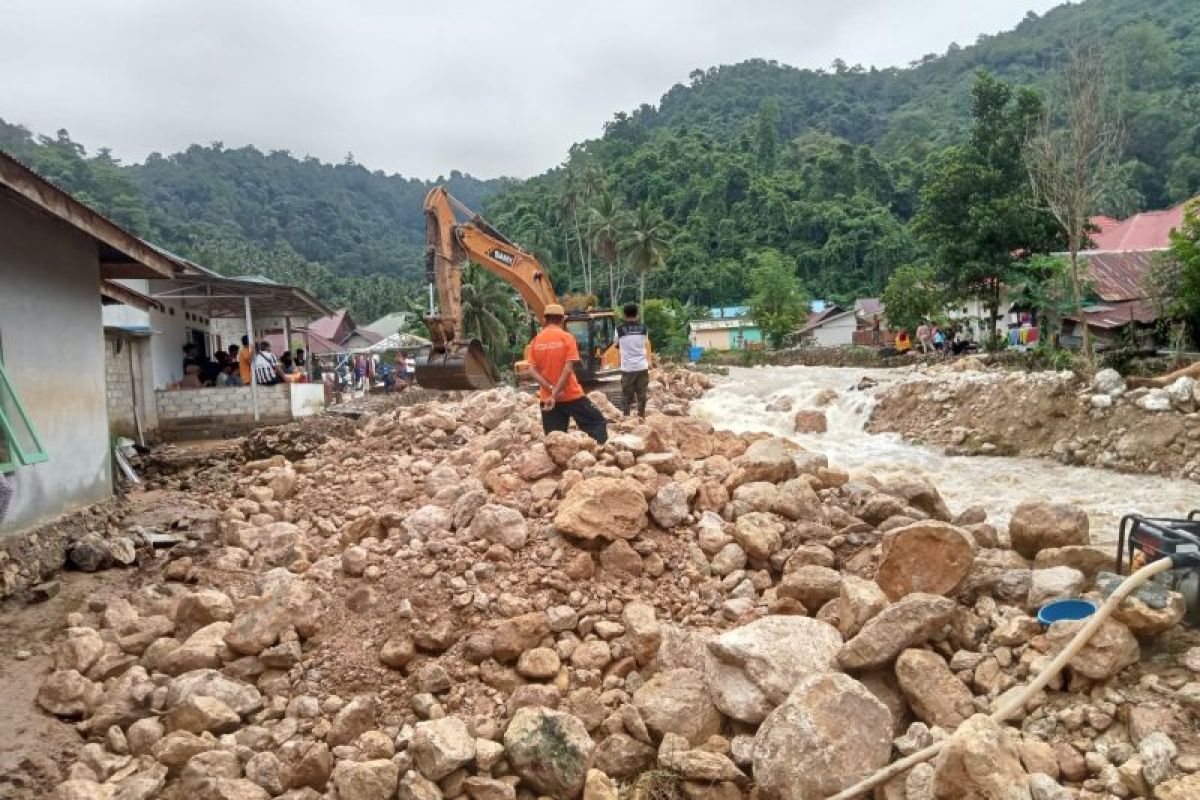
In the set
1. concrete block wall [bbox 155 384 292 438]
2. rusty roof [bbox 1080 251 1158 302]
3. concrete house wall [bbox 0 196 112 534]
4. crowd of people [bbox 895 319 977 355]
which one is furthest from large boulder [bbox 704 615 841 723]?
crowd of people [bbox 895 319 977 355]

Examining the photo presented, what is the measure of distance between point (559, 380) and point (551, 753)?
3847 mm

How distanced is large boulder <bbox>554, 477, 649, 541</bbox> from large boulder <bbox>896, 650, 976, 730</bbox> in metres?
1.75

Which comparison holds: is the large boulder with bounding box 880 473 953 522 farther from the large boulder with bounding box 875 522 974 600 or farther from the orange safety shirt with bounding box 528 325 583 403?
the orange safety shirt with bounding box 528 325 583 403

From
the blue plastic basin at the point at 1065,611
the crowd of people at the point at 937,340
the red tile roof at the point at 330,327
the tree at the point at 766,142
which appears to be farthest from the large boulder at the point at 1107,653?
the tree at the point at 766,142

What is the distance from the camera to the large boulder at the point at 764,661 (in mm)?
3520

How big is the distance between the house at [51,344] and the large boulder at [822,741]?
4.53 metres

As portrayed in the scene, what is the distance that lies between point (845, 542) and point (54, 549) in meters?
5.21

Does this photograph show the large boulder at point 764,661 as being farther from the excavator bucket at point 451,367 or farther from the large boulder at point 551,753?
the excavator bucket at point 451,367

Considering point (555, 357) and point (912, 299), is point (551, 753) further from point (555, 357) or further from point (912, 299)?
point (912, 299)

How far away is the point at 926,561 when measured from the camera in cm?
405

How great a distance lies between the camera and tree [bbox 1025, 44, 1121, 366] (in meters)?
16.8

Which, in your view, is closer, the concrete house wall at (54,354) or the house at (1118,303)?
the concrete house wall at (54,354)

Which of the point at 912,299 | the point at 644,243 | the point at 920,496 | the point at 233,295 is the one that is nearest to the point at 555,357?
the point at 920,496

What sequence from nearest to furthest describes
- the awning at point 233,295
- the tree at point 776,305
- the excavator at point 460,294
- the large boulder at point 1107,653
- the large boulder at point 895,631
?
the large boulder at point 1107,653
the large boulder at point 895,631
the excavator at point 460,294
the awning at point 233,295
the tree at point 776,305
